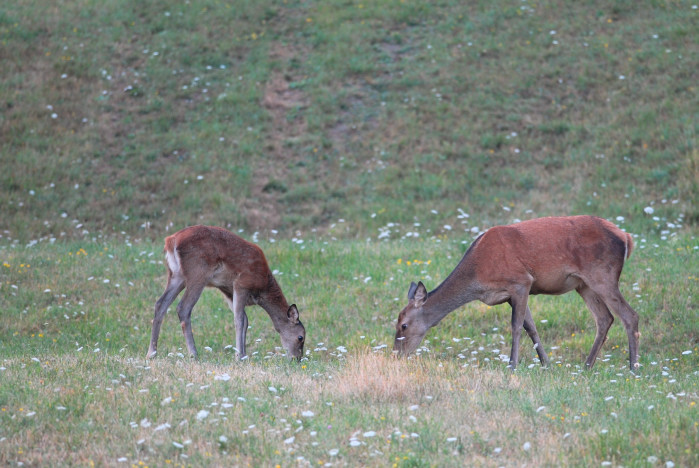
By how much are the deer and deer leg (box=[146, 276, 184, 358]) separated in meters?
2.87

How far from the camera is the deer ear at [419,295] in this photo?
9.83 meters

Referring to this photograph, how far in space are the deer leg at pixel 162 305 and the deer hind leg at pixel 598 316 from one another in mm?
5016

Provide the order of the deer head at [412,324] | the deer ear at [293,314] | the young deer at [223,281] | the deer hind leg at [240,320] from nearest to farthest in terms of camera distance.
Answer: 1. the deer head at [412,324]
2. the young deer at [223,281]
3. the deer hind leg at [240,320]
4. the deer ear at [293,314]

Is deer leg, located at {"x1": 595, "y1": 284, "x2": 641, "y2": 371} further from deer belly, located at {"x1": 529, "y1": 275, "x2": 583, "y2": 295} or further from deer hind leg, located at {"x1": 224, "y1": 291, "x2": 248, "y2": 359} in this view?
deer hind leg, located at {"x1": 224, "y1": 291, "x2": 248, "y2": 359}

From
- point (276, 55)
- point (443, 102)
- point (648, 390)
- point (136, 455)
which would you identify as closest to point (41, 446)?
point (136, 455)

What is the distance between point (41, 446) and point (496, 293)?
18.1 feet

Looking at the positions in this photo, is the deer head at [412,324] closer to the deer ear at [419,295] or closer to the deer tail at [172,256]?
the deer ear at [419,295]

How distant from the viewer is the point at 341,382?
24.4 ft

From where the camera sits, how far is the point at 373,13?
2558 centimetres

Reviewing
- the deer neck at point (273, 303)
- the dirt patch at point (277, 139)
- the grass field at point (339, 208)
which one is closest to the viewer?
the grass field at point (339, 208)

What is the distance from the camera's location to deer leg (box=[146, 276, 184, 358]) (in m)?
10.0

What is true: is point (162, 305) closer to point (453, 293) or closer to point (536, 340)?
point (453, 293)

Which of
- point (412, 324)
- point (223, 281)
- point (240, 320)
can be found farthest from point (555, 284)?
point (223, 281)

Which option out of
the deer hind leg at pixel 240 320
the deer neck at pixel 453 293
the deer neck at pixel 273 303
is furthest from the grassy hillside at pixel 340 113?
the deer neck at pixel 453 293
